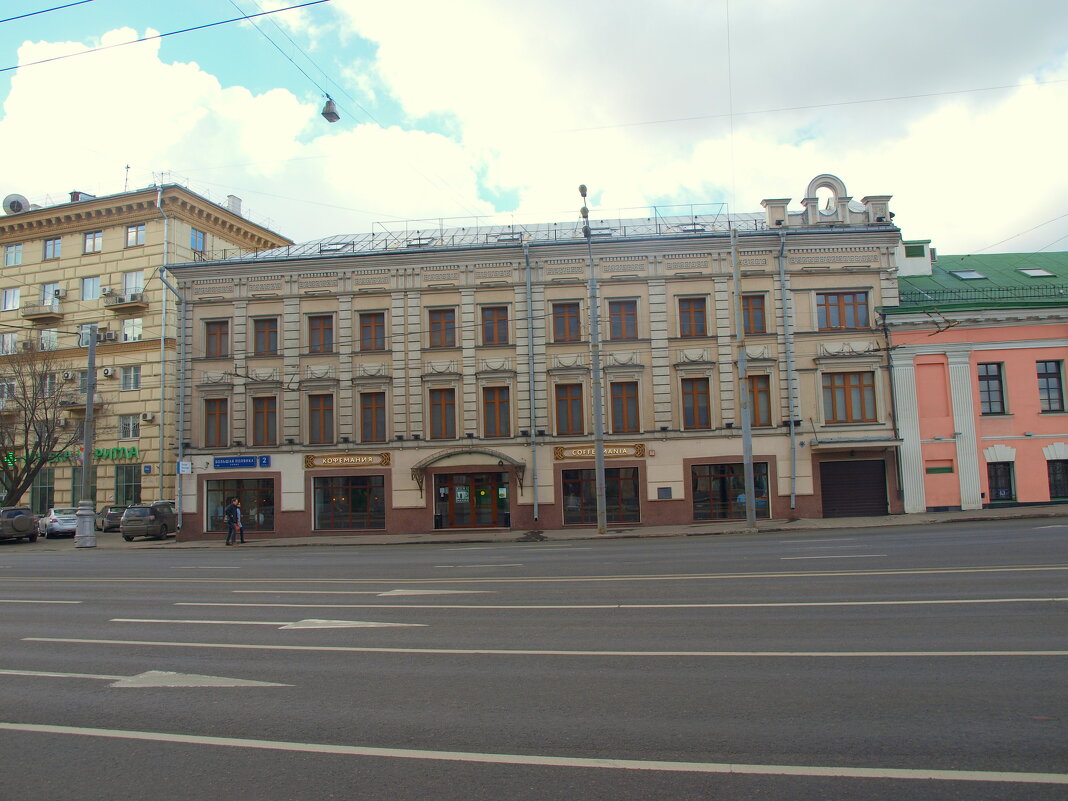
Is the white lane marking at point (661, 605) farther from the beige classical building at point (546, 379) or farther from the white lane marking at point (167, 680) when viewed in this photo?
the beige classical building at point (546, 379)

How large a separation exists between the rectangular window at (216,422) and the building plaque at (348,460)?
4.03 metres

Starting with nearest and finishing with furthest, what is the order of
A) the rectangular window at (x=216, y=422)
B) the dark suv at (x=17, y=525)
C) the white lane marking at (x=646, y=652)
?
the white lane marking at (x=646, y=652)
the rectangular window at (x=216, y=422)
the dark suv at (x=17, y=525)

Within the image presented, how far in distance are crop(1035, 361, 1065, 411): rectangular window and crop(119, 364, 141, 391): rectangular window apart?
43134 millimetres

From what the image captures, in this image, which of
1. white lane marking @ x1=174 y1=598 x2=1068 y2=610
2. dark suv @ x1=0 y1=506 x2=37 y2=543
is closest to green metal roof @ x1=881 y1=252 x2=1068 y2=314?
white lane marking @ x1=174 y1=598 x2=1068 y2=610

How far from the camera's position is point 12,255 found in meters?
45.7

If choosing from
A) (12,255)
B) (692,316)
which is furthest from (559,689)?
(12,255)

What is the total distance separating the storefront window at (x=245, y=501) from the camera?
31.7 metres

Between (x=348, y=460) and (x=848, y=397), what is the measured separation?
1997 cm

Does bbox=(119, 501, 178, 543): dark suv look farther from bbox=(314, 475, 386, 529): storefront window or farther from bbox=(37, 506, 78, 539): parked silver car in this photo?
bbox=(314, 475, 386, 529): storefront window

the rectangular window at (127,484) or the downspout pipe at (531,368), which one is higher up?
the downspout pipe at (531,368)

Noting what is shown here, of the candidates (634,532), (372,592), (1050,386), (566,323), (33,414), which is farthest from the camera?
(33,414)

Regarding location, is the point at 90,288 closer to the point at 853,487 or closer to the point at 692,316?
the point at 692,316

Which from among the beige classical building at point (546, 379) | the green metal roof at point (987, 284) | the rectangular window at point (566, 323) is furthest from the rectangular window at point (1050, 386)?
the rectangular window at point (566, 323)

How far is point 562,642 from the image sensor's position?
8453 millimetres
